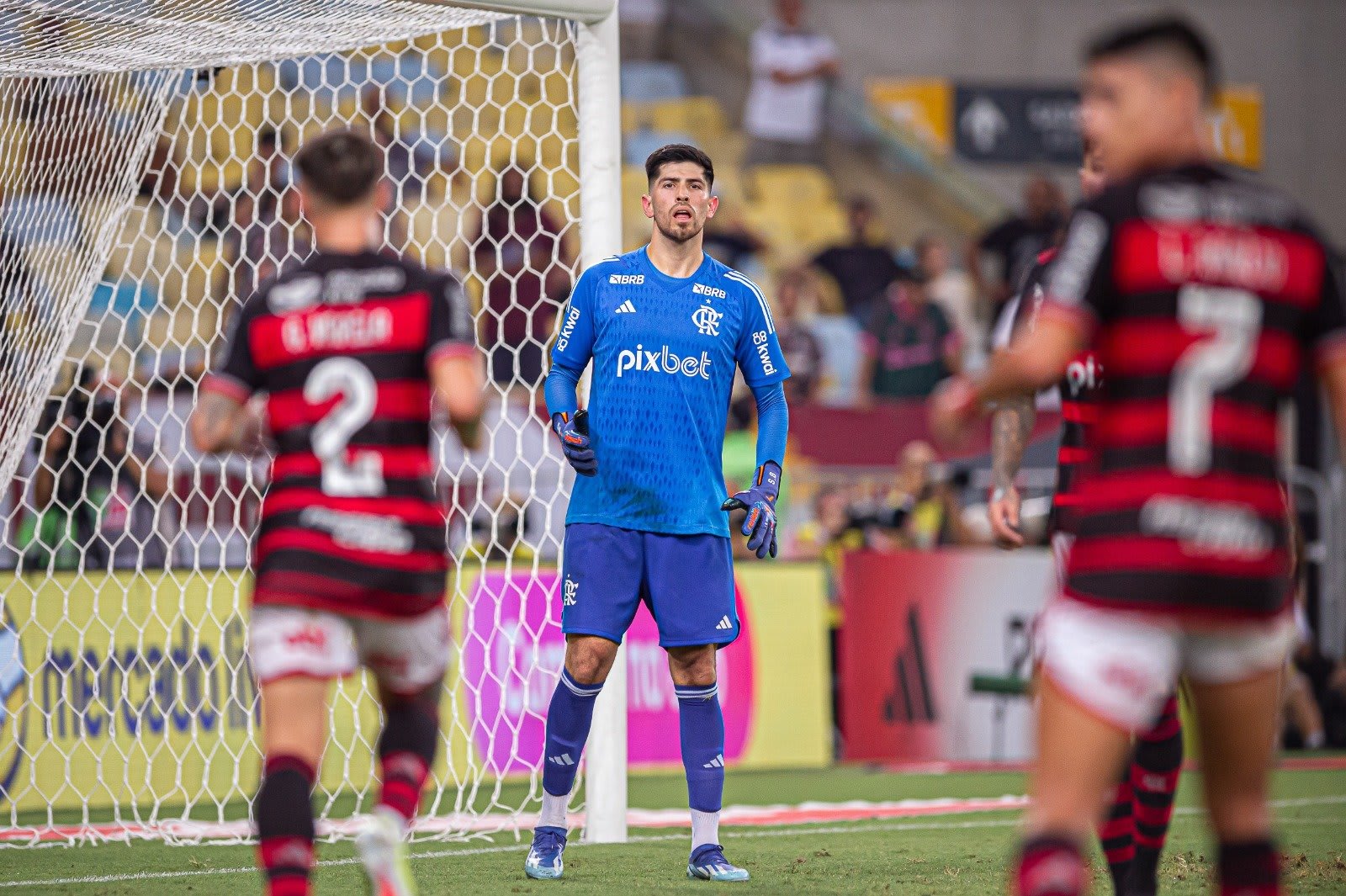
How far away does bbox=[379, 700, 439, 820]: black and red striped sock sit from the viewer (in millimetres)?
3834

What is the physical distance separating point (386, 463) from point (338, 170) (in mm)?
644

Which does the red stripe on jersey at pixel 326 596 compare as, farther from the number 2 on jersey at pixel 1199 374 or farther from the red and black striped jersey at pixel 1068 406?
the red and black striped jersey at pixel 1068 406

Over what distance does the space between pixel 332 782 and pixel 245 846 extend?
1.71 m

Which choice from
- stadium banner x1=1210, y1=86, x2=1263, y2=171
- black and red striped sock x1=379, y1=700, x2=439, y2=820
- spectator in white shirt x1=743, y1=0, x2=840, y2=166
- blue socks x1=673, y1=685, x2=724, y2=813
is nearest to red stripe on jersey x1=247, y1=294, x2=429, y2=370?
black and red striped sock x1=379, y1=700, x2=439, y2=820

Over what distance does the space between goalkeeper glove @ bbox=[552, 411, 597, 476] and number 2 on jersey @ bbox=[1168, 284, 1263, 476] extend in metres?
2.84

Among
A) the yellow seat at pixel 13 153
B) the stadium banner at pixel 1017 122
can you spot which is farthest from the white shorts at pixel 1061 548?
the stadium banner at pixel 1017 122

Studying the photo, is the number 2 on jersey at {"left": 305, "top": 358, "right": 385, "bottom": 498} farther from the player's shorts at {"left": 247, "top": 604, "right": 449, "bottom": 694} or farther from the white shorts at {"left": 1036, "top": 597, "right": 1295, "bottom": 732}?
the white shorts at {"left": 1036, "top": 597, "right": 1295, "bottom": 732}

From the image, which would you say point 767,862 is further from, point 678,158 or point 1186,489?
point 1186,489

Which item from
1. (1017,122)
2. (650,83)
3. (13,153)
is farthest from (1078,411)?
(1017,122)

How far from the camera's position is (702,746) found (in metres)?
5.80

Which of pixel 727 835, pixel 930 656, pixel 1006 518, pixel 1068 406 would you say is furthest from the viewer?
pixel 930 656

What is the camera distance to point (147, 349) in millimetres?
9617

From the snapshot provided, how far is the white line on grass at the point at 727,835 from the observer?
578 cm

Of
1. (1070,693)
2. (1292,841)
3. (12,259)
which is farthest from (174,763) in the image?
(1070,693)
